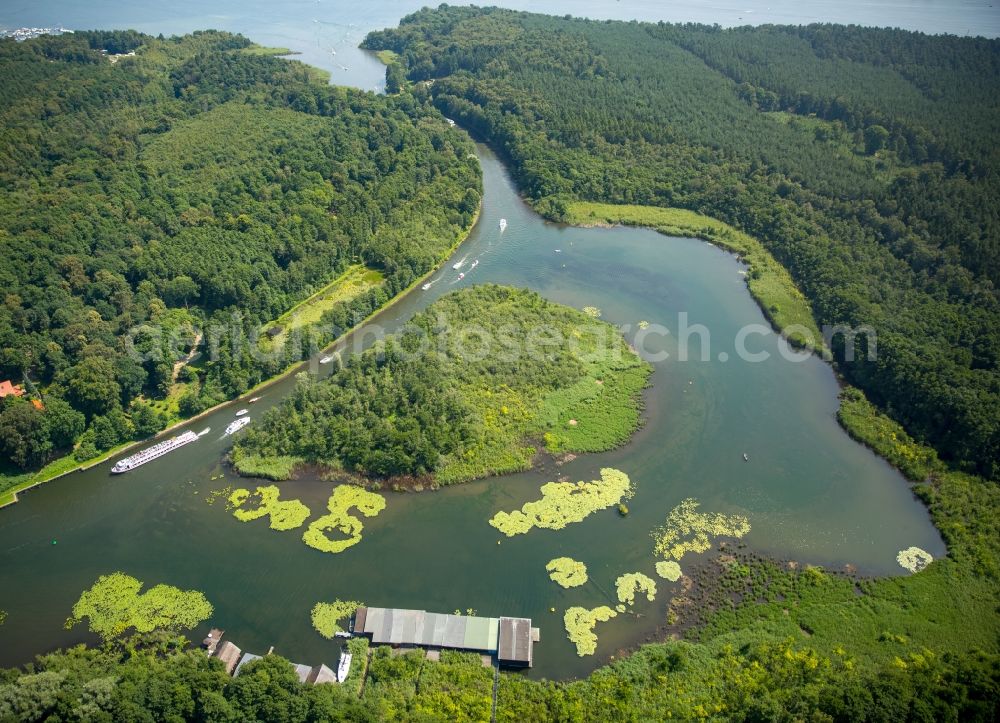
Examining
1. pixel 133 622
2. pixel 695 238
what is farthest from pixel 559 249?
pixel 133 622

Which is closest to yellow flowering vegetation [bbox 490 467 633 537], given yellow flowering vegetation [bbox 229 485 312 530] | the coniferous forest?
the coniferous forest

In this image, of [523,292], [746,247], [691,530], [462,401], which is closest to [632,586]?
[691,530]

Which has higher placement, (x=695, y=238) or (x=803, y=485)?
(x=695, y=238)

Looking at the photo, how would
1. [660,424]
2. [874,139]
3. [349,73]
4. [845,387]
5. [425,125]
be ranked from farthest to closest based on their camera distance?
[349,73]
[425,125]
[874,139]
[845,387]
[660,424]

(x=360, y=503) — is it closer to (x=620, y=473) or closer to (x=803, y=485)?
(x=620, y=473)

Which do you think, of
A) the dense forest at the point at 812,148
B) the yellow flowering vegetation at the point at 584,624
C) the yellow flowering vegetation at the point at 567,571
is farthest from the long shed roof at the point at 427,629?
the dense forest at the point at 812,148

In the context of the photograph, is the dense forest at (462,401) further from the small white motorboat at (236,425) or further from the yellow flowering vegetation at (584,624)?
the yellow flowering vegetation at (584,624)
